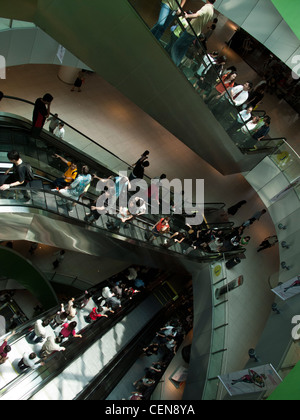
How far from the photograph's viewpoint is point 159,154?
1516 centimetres

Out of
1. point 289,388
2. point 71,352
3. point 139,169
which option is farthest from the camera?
point 139,169

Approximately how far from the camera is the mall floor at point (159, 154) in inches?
488

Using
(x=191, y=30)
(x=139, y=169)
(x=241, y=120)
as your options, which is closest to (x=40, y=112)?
(x=139, y=169)

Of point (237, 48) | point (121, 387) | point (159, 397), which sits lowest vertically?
point (159, 397)

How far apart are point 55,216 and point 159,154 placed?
309 inches

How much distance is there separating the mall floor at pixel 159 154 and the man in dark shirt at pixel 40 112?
3.08 m

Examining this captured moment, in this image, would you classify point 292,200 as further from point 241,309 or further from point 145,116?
point 145,116

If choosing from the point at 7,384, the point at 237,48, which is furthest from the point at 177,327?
the point at 237,48

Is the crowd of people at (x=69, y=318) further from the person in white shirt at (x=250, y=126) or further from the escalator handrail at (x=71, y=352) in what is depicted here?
the person in white shirt at (x=250, y=126)

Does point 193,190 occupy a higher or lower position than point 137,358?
higher

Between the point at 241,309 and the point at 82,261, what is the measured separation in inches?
271

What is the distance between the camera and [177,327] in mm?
12133

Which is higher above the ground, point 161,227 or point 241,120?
point 241,120

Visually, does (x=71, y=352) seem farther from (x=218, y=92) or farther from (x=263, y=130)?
(x=263, y=130)
